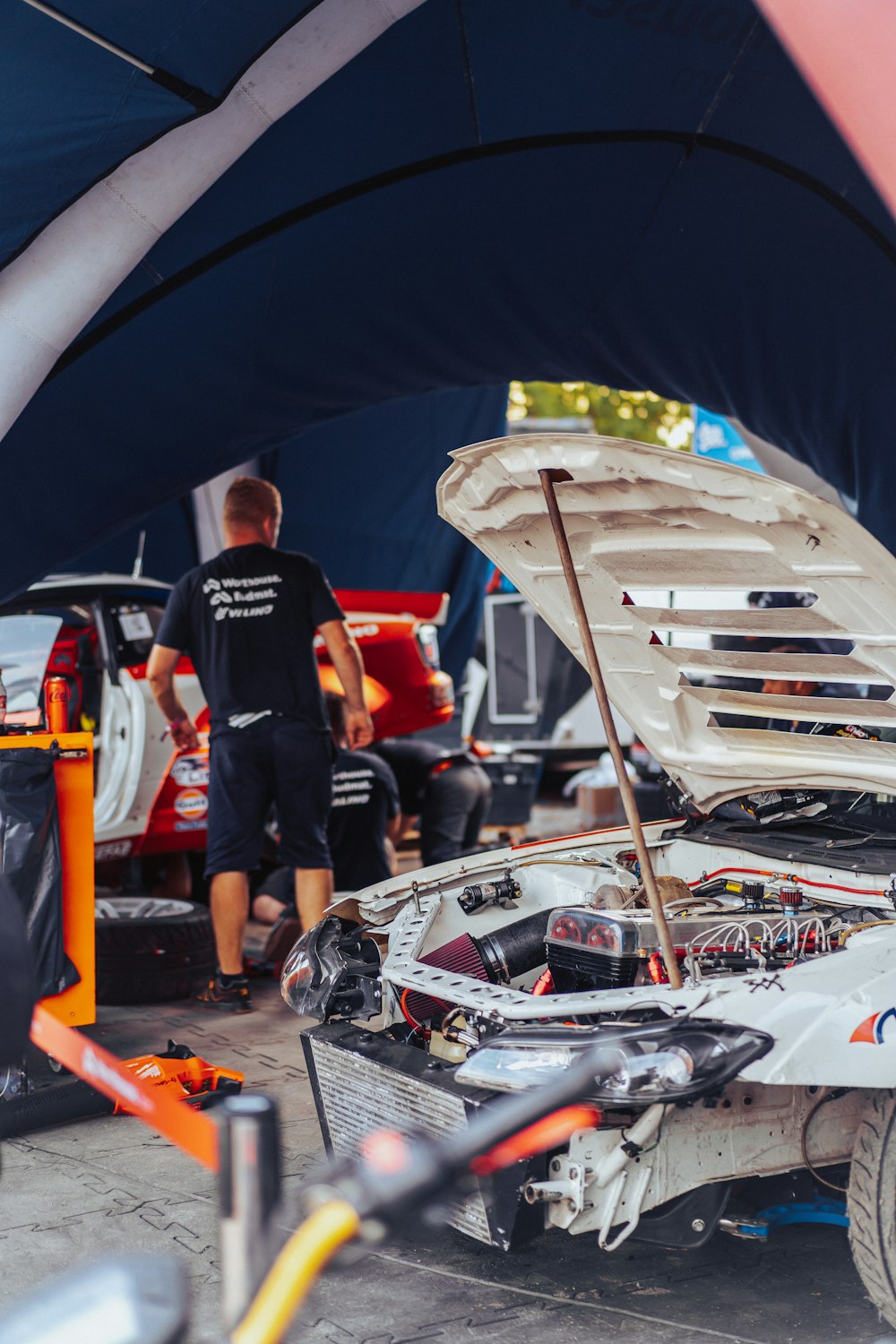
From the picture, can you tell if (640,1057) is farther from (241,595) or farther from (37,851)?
(241,595)

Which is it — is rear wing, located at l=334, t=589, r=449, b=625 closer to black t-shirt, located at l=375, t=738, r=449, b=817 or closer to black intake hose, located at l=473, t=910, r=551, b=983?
black t-shirt, located at l=375, t=738, r=449, b=817

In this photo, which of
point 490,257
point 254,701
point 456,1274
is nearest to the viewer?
point 456,1274

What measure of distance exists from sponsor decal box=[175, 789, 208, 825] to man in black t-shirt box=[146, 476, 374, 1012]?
126 cm

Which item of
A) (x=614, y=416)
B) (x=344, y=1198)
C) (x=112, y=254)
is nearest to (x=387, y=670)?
(x=112, y=254)

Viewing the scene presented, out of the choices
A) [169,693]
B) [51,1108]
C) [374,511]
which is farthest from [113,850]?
[374,511]

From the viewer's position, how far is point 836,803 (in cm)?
404

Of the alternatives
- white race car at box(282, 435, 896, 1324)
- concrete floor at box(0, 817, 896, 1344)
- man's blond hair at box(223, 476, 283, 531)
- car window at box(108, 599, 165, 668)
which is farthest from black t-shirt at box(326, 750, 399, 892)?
concrete floor at box(0, 817, 896, 1344)

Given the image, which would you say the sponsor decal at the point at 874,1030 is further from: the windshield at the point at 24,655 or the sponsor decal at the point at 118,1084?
the windshield at the point at 24,655

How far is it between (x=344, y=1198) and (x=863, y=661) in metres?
2.54

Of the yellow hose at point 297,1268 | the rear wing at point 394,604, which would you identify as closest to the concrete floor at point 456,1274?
the yellow hose at point 297,1268

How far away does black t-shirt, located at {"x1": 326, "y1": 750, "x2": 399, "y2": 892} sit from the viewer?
6824 millimetres

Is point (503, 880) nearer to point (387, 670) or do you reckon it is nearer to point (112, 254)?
point (112, 254)

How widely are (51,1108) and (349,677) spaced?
2.29 metres

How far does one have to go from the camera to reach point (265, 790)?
18.8 feet
